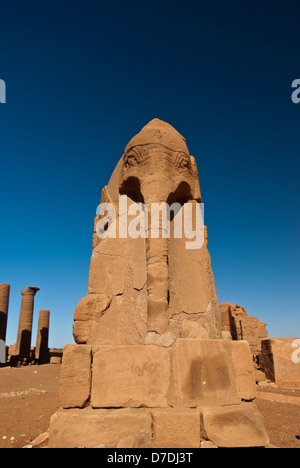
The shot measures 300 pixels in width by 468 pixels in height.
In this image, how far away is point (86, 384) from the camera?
2381 mm

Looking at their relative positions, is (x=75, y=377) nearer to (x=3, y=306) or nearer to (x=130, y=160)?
(x=130, y=160)

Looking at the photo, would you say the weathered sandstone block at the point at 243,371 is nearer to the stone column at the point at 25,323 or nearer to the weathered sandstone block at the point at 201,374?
the weathered sandstone block at the point at 201,374

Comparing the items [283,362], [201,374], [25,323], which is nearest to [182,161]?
[201,374]

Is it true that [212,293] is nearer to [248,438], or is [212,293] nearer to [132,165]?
[248,438]

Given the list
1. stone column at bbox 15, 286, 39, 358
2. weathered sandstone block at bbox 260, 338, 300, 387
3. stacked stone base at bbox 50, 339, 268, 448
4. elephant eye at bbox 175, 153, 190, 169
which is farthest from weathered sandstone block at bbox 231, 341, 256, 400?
stone column at bbox 15, 286, 39, 358

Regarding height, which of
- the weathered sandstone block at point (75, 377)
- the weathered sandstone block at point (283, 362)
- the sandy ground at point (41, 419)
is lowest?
the sandy ground at point (41, 419)

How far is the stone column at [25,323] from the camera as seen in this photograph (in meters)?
19.9

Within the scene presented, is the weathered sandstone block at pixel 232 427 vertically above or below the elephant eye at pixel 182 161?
below

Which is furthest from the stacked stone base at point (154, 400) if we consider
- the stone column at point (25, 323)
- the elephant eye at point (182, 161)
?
the stone column at point (25, 323)

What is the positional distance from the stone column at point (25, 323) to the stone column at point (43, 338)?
1382mm

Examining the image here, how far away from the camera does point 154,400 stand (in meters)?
2.34

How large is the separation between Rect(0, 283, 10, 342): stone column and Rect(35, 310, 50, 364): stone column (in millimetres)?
4124

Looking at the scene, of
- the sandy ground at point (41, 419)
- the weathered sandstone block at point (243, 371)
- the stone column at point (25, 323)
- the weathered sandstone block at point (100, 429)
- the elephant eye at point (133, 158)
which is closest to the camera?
the weathered sandstone block at point (100, 429)
